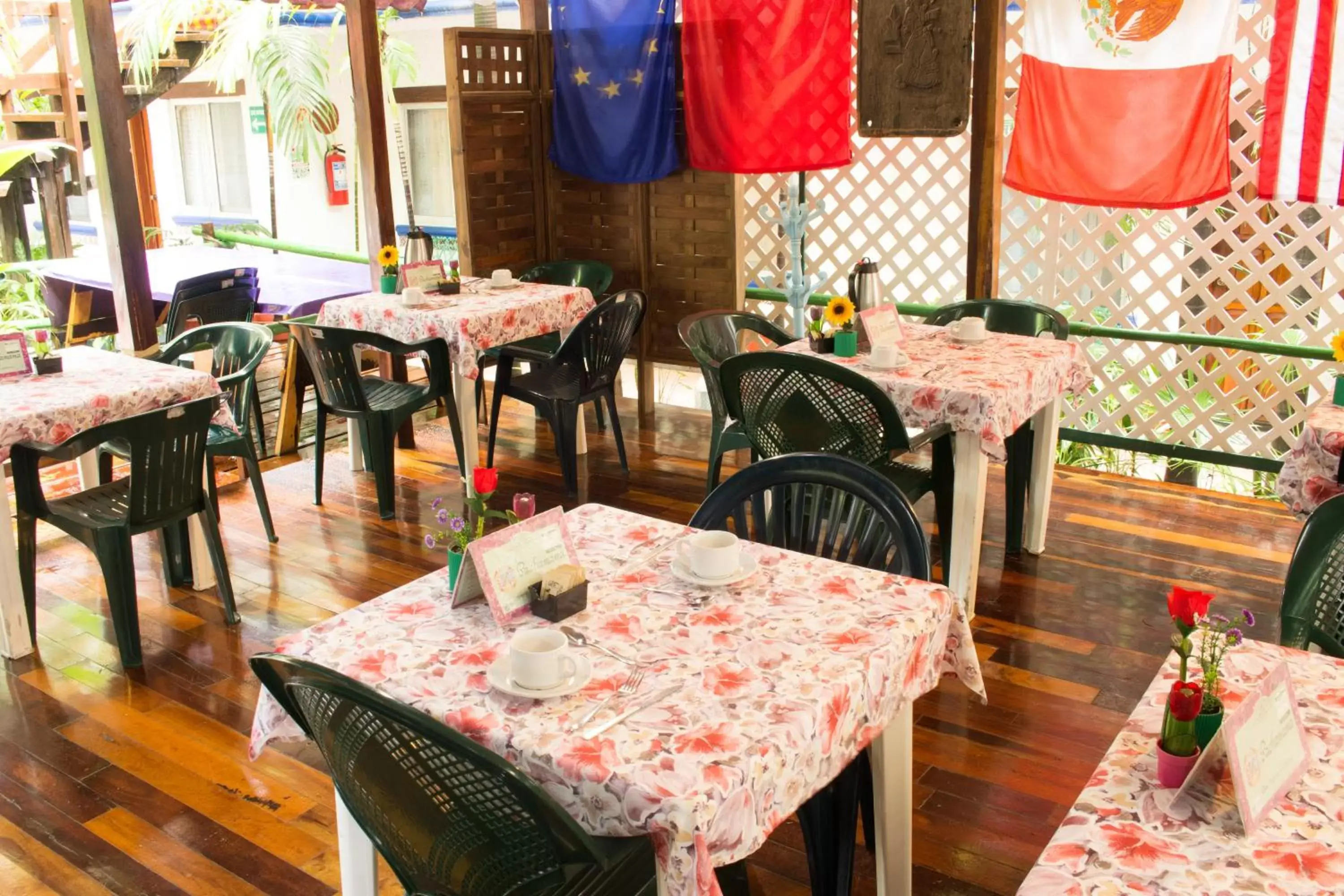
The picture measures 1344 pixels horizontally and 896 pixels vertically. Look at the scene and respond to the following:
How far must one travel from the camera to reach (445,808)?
4.55 ft

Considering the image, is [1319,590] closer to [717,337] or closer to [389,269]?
[717,337]

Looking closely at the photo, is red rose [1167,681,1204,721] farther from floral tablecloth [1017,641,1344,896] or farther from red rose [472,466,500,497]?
red rose [472,466,500,497]

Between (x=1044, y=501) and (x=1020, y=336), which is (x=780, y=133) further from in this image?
(x=1044, y=501)

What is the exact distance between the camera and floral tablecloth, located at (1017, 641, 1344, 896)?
1.13 meters

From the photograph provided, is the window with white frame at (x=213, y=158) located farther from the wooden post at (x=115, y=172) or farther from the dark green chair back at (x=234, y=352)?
the dark green chair back at (x=234, y=352)

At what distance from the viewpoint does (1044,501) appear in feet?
11.8

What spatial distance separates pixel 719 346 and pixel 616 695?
2261mm

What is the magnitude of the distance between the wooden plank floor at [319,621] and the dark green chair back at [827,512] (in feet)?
1.93

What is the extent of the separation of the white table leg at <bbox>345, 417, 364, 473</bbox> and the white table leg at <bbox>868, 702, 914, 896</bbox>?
3058mm

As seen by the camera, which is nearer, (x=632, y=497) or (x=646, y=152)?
(x=632, y=497)


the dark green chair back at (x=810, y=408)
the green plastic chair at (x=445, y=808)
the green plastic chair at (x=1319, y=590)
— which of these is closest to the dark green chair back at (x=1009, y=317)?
the dark green chair back at (x=810, y=408)

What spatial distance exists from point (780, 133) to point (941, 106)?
0.65 meters

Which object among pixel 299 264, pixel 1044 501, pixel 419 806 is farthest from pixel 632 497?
pixel 299 264

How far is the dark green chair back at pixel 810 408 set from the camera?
292cm
